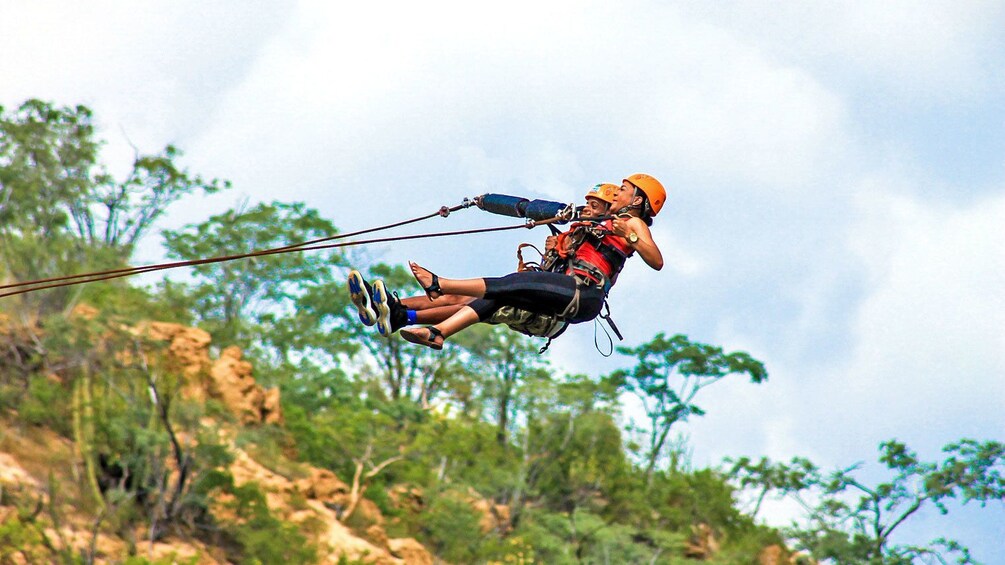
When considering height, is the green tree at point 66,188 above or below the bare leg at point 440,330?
above

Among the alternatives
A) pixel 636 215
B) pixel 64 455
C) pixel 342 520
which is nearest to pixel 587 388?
pixel 342 520

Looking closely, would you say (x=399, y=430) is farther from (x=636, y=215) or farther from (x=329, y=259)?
(x=636, y=215)

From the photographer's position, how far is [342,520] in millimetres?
27875

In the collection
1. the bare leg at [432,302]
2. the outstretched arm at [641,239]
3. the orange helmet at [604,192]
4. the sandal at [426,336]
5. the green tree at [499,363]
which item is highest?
the green tree at [499,363]

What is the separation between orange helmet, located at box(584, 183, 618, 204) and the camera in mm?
8570

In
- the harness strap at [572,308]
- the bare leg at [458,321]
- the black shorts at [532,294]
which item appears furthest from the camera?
the harness strap at [572,308]

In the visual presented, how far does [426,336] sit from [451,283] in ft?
1.34

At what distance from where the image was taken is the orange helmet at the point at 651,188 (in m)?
8.59

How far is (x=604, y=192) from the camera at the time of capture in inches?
339

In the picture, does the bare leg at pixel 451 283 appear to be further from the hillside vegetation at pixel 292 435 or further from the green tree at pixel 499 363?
the green tree at pixel 499 363

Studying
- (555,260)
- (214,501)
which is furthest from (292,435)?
(555,260)

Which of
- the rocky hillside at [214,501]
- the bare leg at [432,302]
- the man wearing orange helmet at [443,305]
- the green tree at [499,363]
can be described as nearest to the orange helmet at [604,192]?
the man wearing orange helmet at [443,305]

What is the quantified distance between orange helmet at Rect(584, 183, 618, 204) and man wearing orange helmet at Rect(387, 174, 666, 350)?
0.04 m

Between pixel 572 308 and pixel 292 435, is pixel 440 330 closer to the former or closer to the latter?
pixel 572 308
